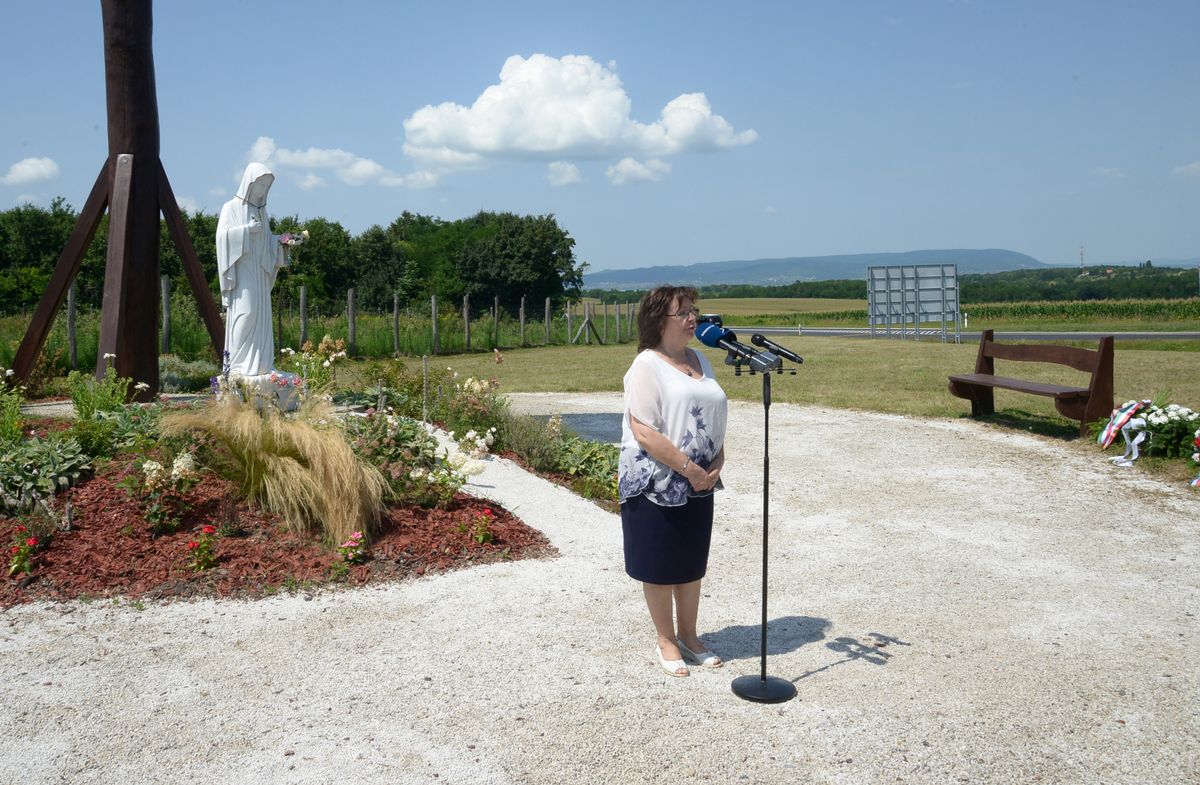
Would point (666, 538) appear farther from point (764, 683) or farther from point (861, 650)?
point (861, 650)

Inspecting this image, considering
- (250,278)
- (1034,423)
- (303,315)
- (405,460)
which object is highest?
(250,278)

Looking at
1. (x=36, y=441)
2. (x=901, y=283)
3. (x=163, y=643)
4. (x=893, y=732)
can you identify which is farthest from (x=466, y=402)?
(x=901, y=283)

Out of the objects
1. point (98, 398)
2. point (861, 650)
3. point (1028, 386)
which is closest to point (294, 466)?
point (98, 398)

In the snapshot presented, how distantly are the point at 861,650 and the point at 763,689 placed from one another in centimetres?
80

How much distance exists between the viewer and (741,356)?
13.8 feet

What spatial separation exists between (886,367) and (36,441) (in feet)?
57.7

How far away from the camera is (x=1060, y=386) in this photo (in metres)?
11.8

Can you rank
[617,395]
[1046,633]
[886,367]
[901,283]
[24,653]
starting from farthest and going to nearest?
[901,283]
[886,367]
[617,395]
[1046,633]
[24,653]

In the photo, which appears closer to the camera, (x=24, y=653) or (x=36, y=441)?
(x=24, y=653)

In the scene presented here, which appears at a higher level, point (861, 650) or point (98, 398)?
point (98, 398)

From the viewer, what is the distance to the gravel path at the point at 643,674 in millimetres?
3658

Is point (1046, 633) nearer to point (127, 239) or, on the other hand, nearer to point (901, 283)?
point (127, 239)

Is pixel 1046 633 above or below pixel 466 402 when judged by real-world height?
below

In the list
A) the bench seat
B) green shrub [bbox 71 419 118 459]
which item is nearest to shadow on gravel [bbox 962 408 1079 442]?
the bench seat
